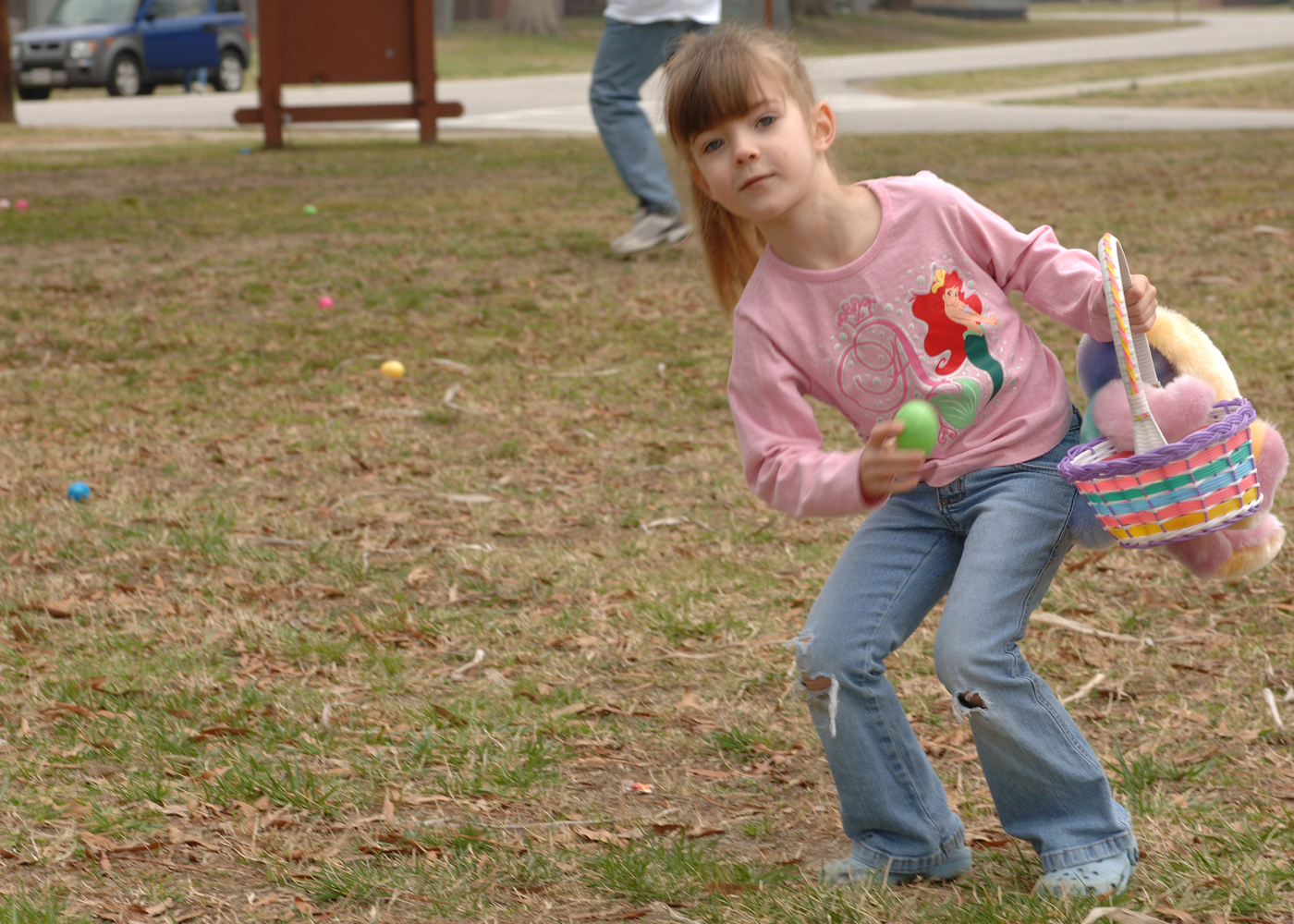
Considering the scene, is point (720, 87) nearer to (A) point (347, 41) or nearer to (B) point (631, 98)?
(B) point (631, 98)

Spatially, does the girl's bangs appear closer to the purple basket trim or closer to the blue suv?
the purple basket trim

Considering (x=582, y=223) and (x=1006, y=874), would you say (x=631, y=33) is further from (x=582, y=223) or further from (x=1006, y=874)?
(x=1006, y=874)

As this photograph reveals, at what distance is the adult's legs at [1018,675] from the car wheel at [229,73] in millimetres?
23301

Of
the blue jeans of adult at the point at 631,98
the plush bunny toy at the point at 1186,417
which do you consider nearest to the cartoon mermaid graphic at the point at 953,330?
the plush bunny toy at the point at 1186,417

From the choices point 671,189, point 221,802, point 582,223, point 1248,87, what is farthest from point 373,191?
point 1248,87

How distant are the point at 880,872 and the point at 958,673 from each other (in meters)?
0.44

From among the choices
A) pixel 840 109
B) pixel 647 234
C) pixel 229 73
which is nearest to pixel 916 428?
pixel 647 234

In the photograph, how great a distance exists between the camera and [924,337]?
2.44 meters

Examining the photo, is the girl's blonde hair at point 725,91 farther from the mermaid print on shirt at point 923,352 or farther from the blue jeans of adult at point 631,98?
the blue jeans of adult at point 631,98

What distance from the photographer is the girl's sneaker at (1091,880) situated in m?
2.35

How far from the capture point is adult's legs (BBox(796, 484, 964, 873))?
7.91 feet

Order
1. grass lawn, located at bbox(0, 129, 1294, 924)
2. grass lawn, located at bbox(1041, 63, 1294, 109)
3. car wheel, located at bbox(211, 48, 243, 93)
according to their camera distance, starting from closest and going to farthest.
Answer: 1. grass lawn, located at bbox(0, 129, 1294, 924)
2. grass lawn, located at bbox(1041, 63, 1294, 109)
3. car wheel, located at bbox(211, 48, 243, 93)

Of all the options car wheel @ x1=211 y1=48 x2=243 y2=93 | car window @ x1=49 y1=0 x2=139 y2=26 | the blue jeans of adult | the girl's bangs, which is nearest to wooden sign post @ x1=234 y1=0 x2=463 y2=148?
the blue jeans of adult

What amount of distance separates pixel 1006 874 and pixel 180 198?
29.8 feet
